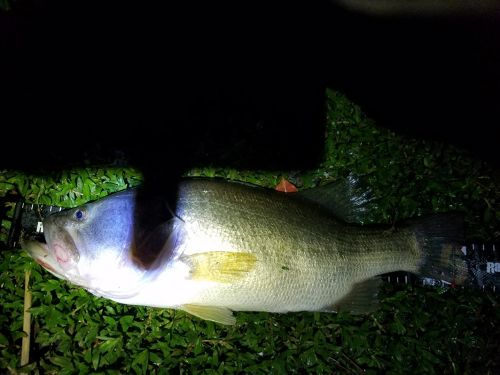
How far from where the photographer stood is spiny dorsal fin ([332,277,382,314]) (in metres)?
2.16

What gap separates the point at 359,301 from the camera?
216cm

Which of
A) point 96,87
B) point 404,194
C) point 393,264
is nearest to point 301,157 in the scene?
point 404,194

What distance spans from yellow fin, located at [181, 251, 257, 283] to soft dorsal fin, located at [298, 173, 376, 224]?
64 cm

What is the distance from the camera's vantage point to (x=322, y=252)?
2031 mm

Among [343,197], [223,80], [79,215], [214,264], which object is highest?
[223,80]

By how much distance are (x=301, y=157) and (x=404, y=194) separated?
809mm

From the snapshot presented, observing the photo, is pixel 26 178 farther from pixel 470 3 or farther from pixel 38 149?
pixel 470 3

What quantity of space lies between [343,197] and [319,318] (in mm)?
811

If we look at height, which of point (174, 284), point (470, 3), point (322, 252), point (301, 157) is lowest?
point (174, 284)

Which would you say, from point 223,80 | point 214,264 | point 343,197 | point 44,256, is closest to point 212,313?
point 214,264

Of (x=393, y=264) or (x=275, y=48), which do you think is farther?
(x=275, y=48)

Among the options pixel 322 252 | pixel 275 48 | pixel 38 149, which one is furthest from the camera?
pixel 275 48

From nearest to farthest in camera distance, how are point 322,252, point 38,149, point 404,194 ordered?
point 322,252 → point 38,149 → point 404,194

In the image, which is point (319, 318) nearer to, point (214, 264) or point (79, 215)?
point (214, 264)
